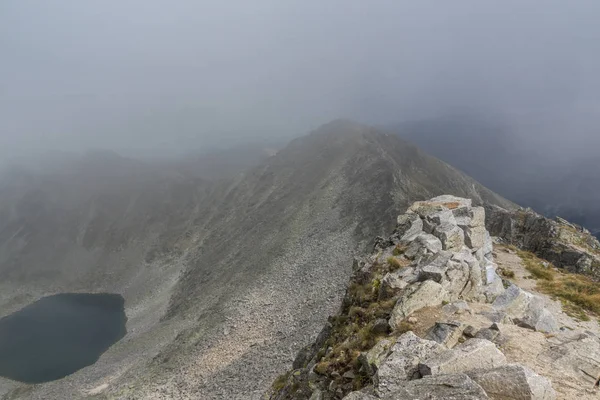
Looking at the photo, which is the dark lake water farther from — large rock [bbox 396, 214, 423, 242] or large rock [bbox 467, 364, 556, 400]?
large rock [bbox 467, 364, 556, 400]

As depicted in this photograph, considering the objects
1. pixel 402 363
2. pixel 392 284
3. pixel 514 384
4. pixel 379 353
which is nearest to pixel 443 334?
pixel 379 353

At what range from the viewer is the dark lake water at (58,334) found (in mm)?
88438

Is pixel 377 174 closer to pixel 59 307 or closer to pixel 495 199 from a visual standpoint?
pixel 495 199

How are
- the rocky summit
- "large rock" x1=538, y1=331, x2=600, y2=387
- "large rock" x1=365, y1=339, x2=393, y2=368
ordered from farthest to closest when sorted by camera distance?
"large rock" x1=365, y1=339, x2=393, y2=368, "large rock" x1=538, y1=331, x2=600, y2=387, the rocky summit

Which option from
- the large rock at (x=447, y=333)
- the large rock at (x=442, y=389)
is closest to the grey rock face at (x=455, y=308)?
the large rock at (x=447, y=333)

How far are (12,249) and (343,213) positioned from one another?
5951 inches

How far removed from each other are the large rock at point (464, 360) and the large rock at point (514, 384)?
989 mm

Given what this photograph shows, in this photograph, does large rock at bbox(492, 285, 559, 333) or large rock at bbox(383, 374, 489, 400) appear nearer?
large rock at bbox(383, 374, 489, 400)

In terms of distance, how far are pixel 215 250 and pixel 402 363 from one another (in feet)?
326

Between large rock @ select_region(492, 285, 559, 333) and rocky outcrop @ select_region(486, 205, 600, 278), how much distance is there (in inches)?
1045

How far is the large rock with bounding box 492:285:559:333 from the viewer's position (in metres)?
17.7

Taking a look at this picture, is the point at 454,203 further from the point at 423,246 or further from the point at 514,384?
the point at 514,384

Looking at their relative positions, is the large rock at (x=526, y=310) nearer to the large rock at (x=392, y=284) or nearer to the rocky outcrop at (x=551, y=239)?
the large rock at (x=392, y=284)

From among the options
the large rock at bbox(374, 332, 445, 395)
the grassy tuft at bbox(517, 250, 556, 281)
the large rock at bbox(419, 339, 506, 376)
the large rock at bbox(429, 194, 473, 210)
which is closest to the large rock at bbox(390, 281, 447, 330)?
the large rock at bbox(374, 332, 445, 395)
